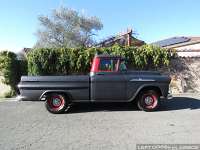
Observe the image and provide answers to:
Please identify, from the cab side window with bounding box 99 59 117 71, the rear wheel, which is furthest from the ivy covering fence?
the rear wheel

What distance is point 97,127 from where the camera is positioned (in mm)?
7988

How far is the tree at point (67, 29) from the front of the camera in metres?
36.5

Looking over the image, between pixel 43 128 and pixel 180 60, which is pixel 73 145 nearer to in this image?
pixel 43 128

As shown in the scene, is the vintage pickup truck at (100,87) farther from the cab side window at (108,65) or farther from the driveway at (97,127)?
the driveway at (97,127)

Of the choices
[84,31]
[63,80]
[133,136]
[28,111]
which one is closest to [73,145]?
[133,136]

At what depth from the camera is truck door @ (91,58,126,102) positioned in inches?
392

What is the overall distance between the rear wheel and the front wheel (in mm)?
2534

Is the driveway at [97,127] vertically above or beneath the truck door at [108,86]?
beneath

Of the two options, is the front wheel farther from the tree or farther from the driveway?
the tree

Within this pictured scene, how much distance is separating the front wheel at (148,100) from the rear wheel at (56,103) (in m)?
2.53

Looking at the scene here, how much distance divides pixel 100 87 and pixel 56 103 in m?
1.57

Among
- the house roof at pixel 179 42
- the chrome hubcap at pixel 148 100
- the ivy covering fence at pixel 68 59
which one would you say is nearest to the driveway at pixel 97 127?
the chrome hubcap at pixel 148 100

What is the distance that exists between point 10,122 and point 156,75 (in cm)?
496

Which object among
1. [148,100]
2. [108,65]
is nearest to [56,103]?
[108,65]
